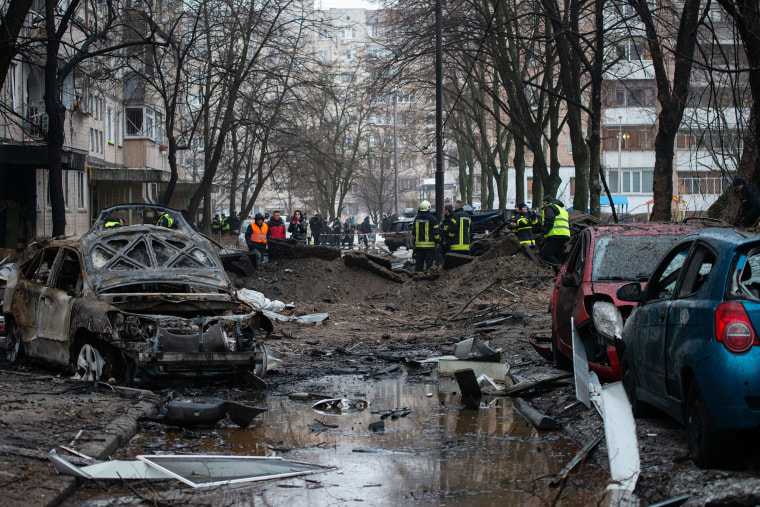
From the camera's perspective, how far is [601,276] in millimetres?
8508

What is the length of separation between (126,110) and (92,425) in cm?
3771

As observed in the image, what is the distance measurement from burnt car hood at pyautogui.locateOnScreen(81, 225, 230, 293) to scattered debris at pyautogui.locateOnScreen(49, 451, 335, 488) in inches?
147

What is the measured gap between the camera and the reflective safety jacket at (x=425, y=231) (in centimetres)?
2092

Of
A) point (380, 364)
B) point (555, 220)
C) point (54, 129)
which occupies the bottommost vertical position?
point (380, 364)

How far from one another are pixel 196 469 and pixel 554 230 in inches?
514

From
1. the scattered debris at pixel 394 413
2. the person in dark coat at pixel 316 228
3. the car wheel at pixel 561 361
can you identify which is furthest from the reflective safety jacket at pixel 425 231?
the person in dark coat at pixel 316 228

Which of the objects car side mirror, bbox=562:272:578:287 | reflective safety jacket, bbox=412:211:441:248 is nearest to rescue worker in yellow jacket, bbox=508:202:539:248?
reflective safety jacket, bbox=412:211:441:248

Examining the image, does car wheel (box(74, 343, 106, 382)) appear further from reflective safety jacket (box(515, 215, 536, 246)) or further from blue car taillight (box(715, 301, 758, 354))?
reflective safety jacket (box(515, 215, 536, 246))

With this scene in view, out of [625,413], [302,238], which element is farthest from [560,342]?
[302,238]

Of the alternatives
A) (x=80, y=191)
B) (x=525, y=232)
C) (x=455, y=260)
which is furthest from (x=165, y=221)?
→ (x=80, y=191)

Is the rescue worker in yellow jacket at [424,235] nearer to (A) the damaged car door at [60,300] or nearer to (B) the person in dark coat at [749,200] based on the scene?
(B) the person in dark coat at [749,200]

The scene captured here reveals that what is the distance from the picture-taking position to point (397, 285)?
20.4 meters

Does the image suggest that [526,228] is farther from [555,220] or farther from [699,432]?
[699,432]

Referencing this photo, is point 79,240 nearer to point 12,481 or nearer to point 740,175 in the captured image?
A: point 12,481
